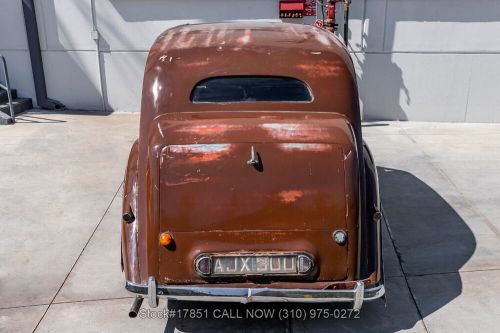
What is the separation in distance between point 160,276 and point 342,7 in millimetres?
6879

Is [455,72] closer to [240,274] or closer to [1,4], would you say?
[240,274]

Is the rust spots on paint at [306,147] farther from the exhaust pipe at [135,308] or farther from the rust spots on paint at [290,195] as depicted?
the exhaust pipe at [135,308]

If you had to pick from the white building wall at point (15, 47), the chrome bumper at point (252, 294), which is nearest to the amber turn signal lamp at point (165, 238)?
the chrome bumper at point (252, 294)

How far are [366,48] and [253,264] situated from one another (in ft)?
21.8

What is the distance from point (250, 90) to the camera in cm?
414

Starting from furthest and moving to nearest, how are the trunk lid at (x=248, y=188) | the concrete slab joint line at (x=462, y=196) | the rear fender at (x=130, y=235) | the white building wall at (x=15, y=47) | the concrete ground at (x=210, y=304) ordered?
the white building wall at (x=15, y=47), the concrete slab joint line at (x=462, y=196), the concrete ground at (x=210, y=304), the rear fender at (x=130, y=235), the trunk lid at (x=248, y=188)

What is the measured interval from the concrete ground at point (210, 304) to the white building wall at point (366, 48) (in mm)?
927

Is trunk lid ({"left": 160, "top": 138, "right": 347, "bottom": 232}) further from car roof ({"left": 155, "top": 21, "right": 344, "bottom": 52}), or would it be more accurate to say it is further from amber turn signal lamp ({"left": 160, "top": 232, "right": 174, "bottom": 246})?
car roof ({"left": 155, "top": 21, "right": 344, "bottom": 52})

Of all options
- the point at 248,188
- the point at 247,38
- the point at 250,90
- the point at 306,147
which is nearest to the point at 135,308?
the point at 248,188

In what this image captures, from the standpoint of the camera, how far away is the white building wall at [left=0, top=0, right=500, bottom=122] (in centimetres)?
904

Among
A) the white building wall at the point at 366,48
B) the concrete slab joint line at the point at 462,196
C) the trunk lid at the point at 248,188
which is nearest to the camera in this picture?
the trunk lid at the point at 248,188

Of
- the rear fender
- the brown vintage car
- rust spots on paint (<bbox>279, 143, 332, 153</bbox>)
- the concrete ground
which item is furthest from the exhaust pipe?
rust spots on paint (<bbox>279, 143, 332, 153</bbox>)

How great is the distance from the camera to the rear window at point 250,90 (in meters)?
4.11

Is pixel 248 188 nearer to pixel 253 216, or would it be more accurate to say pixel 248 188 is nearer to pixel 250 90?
pixel 253 216
